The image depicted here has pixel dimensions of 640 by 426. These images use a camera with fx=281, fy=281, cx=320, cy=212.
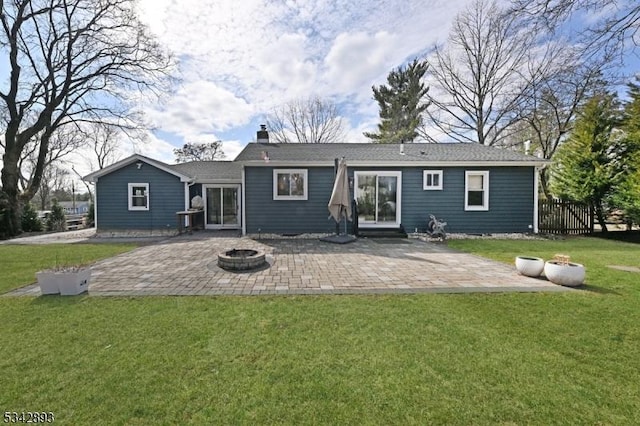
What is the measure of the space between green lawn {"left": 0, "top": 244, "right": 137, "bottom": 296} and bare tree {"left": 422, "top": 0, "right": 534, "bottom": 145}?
2282 centimetres

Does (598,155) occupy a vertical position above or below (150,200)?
above

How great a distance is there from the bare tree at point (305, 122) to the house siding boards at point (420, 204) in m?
16.2

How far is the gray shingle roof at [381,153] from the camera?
10.8 m

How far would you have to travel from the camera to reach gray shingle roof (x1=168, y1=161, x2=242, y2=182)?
45.1 feet

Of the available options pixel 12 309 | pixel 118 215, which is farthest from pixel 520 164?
pixel 118 215

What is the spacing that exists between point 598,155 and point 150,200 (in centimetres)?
1970

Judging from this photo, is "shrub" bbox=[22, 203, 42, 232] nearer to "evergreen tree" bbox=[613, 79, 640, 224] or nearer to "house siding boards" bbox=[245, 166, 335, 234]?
"house siding boards" bbox=[245, 166, 335, 234]

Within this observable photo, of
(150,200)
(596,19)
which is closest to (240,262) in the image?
(596,19)

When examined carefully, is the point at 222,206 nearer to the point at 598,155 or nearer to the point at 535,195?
the point at 535,195

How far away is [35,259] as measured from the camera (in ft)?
24.4

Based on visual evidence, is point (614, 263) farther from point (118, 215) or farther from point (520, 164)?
point (118, 215)

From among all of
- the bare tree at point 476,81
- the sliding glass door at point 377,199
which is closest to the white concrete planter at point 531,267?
the sliding glass door at point 377,199

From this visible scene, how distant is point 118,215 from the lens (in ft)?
42.2

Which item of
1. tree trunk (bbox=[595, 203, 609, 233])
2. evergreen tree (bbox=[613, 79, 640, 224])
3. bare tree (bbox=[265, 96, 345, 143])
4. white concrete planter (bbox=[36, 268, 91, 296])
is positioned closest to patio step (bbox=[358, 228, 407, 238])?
white concrete planter (bbox=[36, 268, 91, 296])
